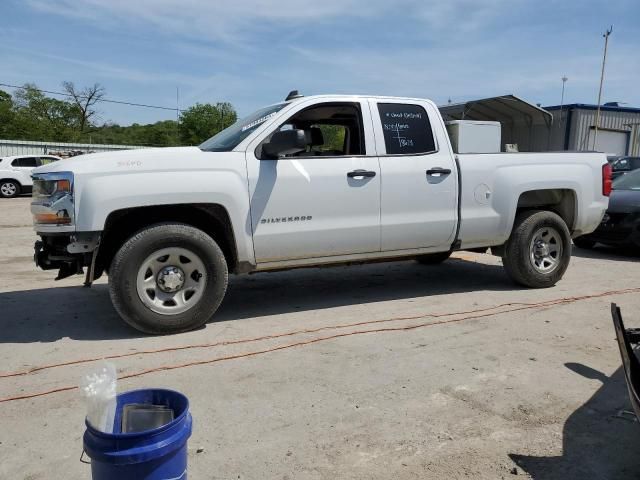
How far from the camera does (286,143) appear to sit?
4738mm

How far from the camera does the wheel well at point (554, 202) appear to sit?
6332mm

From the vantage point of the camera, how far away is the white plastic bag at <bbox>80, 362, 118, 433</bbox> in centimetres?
206

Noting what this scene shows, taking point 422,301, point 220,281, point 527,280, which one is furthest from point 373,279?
point 220,281

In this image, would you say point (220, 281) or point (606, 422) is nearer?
point (606, 422)

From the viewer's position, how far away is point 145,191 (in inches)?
177

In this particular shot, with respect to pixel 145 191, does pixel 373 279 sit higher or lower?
lower

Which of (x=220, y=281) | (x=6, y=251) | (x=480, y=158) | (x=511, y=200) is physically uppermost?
(x=480, y=158)

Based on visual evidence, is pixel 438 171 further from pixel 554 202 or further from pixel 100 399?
pixel 100 399

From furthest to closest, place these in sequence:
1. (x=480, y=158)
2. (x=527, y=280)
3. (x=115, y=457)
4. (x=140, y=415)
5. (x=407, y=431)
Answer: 1. (x=527, y=280)
2. (x=480, y=158)
3. (x=407, y=431)
4. (x=140, y=415)
5. (x=115, y=457)

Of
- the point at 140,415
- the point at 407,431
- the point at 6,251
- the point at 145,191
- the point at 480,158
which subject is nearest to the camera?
the point at 140,415

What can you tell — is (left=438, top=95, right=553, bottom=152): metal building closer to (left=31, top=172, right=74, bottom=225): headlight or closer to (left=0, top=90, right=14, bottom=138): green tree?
(left=31, top=172, right=74, bottom=225): headlight

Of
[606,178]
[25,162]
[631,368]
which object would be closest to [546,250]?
[606,178]

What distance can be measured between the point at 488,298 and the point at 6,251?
7.70 metres

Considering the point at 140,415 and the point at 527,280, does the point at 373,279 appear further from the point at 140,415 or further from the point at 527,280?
the point at 140,415
